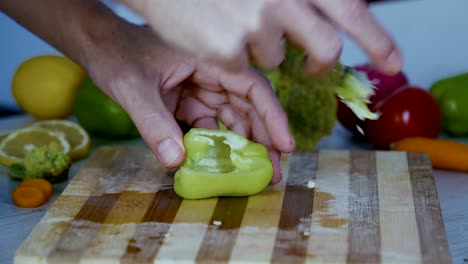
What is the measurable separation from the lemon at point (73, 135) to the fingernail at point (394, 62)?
0.96m

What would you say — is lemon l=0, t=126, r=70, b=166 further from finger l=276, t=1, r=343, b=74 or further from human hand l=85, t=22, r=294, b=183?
finger l=276, t=1, r=343, b=74

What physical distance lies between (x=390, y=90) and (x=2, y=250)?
1.15m

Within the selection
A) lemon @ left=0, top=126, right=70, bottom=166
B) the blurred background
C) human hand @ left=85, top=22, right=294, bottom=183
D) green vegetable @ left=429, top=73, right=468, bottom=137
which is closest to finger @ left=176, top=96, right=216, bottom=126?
human hand @ left=85, top=22, right=294, bottom=183

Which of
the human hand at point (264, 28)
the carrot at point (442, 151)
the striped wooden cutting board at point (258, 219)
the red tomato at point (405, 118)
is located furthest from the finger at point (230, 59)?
the red tomato at point (405, 118)

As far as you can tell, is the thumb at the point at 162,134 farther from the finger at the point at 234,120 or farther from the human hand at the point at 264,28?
the human hand at the point at 264,28

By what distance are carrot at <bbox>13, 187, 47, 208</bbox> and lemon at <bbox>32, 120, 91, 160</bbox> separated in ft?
0.84

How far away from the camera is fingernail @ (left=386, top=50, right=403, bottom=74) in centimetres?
114

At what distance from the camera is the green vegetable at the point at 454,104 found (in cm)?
208

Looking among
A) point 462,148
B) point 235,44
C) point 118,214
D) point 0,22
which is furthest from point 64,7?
point 0,22

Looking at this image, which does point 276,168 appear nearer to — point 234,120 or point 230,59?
point 234,120

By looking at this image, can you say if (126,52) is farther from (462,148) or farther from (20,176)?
(462,148)

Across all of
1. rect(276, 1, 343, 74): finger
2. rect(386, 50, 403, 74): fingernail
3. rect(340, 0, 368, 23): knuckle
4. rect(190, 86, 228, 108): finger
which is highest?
rect(190, 86, 228, 108): finger

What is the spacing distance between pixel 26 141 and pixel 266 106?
0.69 meters

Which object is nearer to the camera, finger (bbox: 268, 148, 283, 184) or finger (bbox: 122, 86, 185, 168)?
finger (bbox: 122, 86, 185, 168)
